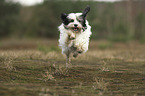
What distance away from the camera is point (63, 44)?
696 cm

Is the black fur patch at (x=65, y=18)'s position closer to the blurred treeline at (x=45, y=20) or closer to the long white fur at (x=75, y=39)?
the long white fur at (x=75, y=39)

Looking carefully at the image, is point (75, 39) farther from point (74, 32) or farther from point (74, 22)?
point (74, 22)

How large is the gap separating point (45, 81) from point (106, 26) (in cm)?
3609

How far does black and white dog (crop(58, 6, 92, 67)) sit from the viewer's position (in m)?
6.36

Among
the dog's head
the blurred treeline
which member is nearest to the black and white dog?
the dog's head

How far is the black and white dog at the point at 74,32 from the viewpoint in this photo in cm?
636

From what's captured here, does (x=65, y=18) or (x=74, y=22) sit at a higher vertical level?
(x=65, y=18)

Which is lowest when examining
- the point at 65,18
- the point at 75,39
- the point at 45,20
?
the point at 75,39

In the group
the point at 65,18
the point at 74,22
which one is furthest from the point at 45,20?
the point at 74,22

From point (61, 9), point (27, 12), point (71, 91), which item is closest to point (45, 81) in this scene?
point (71, 91)

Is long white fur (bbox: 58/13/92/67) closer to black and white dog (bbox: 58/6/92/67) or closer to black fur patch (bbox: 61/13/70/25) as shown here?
black and white dog (bbox: 58/6/92/67)

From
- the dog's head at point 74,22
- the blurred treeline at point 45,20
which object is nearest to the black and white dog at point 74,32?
the dog's head at point 74,22

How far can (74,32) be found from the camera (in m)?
6.55

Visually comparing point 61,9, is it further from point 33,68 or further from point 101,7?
point 33,68
